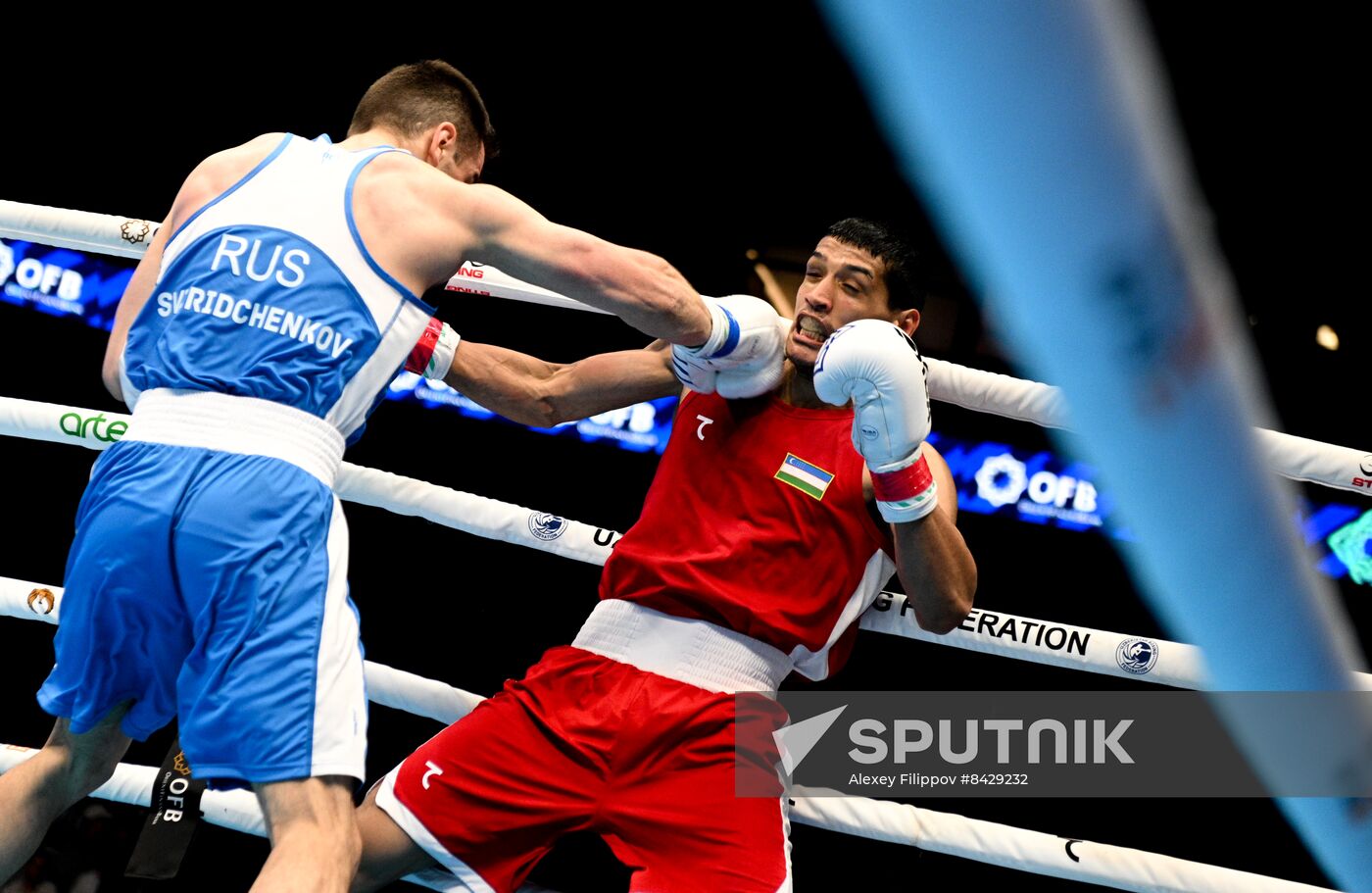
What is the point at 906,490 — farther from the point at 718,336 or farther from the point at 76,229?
the point at 76,229

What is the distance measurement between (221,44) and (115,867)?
549 centimetres

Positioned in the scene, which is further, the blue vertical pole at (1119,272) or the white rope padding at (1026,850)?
the white rope padding at (1026,850)

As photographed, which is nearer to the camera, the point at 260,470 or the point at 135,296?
the point at 260,470

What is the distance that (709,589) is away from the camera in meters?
2.40

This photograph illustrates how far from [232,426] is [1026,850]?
1778 mm

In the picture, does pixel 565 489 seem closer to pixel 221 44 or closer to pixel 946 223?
pixel 946 223

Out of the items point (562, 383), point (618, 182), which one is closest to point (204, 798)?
point (562, 383)

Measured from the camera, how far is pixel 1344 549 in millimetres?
6793

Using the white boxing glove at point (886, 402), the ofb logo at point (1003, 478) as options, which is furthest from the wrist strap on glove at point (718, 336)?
the ofb logo at point (1003, 478)

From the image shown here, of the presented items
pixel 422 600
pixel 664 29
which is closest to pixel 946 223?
pixel 664 29

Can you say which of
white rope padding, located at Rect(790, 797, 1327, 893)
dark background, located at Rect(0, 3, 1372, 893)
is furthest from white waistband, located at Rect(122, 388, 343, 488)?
dark background, located at Rect(0, 3, 1372, 893)

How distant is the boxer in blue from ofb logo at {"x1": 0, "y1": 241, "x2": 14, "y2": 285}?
18.4 ft

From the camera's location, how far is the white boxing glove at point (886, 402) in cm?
222

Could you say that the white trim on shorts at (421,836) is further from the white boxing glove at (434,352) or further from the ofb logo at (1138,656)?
the ofb logo at (1138,656)
